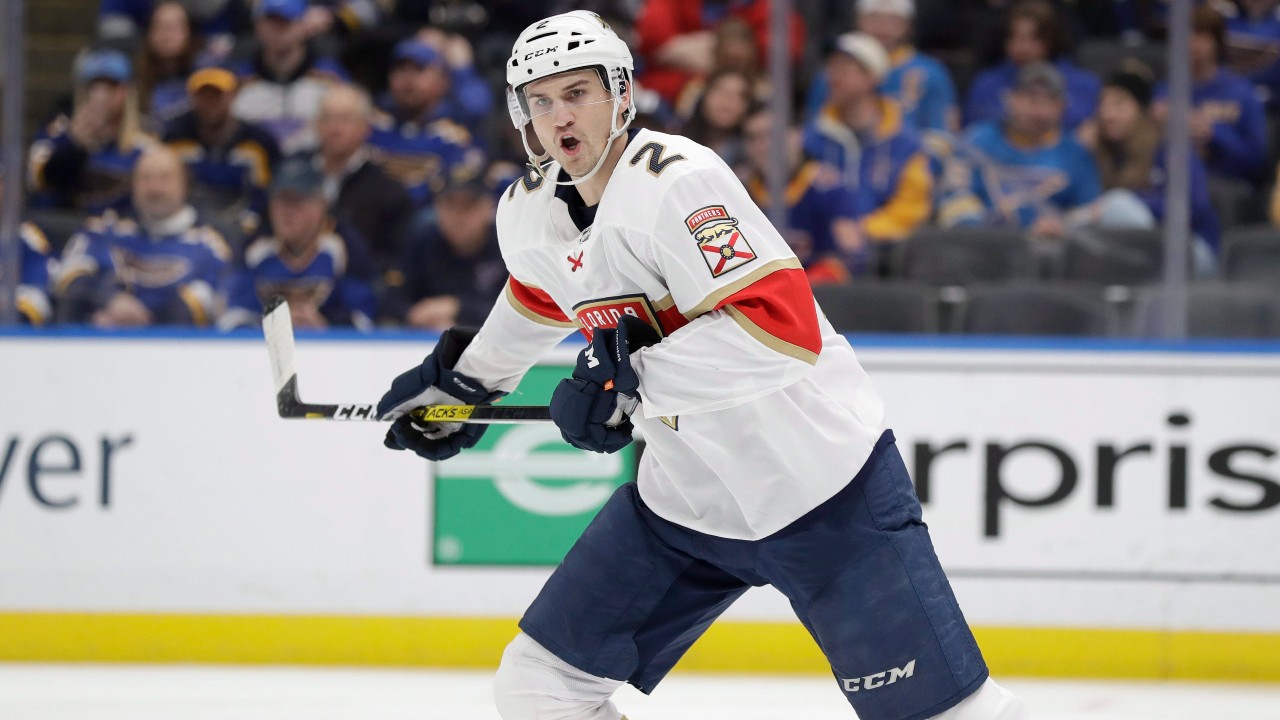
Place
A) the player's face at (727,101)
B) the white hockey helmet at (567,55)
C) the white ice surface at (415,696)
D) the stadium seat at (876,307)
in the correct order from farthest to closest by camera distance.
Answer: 1. the player's face at (727,101)
2. the stadium seat at (876,307)
3. the white ice surface at (415,696)
4. the white hockey helmet at (567,55)

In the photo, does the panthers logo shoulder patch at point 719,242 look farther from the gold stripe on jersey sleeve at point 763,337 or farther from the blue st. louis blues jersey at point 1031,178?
the blue st. louis blues jersey at point 1031,178

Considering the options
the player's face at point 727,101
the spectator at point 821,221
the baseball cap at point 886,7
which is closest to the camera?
the spectator at point 821,221

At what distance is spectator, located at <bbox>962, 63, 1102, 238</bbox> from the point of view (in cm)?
516

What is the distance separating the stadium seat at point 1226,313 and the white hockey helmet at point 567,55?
2.50 metres

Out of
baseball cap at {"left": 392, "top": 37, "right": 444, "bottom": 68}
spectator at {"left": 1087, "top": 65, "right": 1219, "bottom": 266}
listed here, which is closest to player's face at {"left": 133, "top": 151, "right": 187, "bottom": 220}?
baseball cap at {"left": 392, "top": 37, "right": 444, "bottom": 68}

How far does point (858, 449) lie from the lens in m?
2.17

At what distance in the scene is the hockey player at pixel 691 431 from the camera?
6.79ft

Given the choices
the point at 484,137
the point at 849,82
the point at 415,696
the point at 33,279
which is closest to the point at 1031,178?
the point at 849,82

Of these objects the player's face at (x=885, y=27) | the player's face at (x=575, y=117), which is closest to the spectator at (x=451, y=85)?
the player's face at (x=885, y=27)

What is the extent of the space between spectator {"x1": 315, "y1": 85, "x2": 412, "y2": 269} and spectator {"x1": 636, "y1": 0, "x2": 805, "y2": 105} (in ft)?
3.67

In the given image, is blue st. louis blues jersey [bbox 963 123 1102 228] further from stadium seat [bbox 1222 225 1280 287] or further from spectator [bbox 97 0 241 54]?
spectator [bbox 97 0 241 54]

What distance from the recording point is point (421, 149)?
17.3ft

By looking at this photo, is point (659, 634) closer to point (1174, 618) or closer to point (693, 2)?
point (1174, 618)

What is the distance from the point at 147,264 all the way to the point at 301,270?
18.2 inches
